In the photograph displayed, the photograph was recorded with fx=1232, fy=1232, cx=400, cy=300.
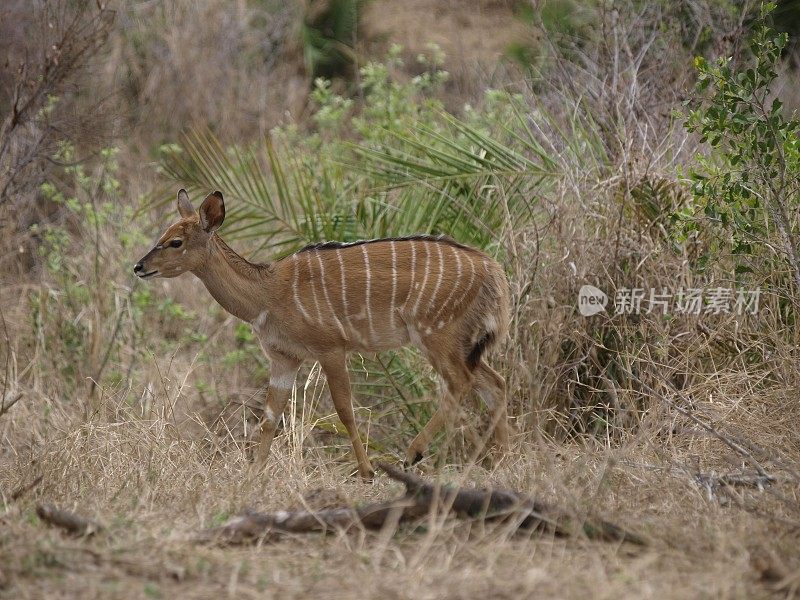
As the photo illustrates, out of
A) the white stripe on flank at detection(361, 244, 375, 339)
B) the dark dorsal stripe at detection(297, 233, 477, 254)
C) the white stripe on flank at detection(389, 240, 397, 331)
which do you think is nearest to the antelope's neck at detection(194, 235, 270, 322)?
the dark dorsal stripe at detection(297, 233, 477, 254)

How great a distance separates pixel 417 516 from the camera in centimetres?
412

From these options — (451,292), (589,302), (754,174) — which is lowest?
(589,302)

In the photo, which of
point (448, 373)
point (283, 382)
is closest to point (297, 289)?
point (283, 382)

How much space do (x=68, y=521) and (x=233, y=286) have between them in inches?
93.0

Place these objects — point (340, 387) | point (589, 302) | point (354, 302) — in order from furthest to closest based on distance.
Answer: point (589, 302) → point (354, 302) → point (340, 387)

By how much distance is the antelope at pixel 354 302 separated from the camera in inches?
244

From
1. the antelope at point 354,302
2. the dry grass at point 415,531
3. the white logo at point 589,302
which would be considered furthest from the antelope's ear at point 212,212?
the white logo at point 589,302

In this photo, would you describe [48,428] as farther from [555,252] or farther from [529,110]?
[529,110]

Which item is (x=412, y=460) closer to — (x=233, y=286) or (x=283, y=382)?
(x=283, y=382)

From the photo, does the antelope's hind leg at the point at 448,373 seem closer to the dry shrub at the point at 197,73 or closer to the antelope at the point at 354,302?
the antelope at the point at 354,302

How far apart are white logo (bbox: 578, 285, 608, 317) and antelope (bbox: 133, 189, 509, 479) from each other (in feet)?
1.68

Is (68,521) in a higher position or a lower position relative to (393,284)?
higher

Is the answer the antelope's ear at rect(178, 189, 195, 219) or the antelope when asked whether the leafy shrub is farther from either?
the antelope's ear at rect(178, 189, 195, 219)

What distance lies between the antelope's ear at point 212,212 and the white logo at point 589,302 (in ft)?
6.41
